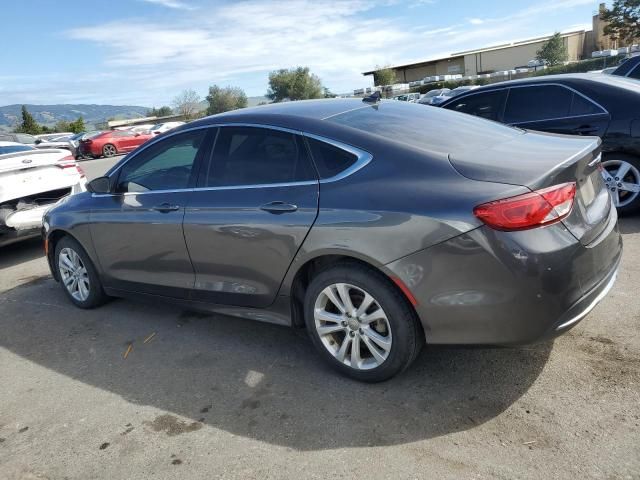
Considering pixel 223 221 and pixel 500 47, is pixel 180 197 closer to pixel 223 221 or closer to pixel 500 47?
pixel 223 221

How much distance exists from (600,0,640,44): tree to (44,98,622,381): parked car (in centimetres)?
6781

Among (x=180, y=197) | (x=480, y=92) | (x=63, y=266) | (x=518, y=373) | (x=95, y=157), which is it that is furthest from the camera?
(x=95, y=157)

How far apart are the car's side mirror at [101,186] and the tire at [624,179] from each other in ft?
15.8

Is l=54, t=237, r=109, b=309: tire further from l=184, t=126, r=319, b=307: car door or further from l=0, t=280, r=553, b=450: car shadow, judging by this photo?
l=184, t=126, r=319, b=307: car door

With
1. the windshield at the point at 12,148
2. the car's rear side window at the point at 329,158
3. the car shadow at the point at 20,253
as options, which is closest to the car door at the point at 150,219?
the car's rear side window at the point at 329,158

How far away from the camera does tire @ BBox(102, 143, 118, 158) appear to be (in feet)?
87.6

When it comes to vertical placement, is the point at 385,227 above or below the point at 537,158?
below

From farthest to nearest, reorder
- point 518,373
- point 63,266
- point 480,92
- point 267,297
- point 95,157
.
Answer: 1. point 95,157
2. point 480,92
3. point 63,266
4. point 267,297
5. point 518,373

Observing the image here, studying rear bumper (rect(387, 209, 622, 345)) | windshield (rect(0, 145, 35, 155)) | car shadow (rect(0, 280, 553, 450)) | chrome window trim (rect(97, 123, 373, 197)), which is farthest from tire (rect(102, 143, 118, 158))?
rear bumper (rect(387, 209, 622, 345))

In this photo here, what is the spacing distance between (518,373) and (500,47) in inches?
3462

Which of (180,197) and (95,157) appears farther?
(95,157)

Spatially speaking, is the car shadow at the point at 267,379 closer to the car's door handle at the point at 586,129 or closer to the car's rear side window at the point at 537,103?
the car's door handle at the point at 586,129

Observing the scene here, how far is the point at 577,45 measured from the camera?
7944cm

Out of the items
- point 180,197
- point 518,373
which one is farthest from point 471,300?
point 180,197
